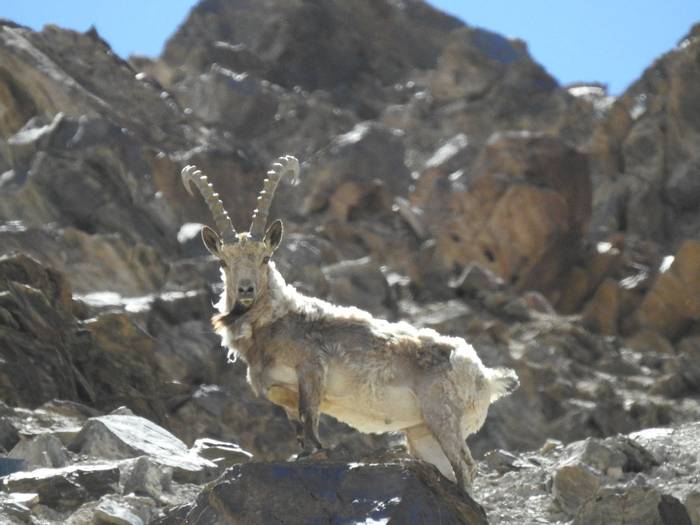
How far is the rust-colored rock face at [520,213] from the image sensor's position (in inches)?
2053

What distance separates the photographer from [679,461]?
16141 mm

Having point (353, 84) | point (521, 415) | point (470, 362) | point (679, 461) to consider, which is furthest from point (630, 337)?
point (353, 84)

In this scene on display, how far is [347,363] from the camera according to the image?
12281mm

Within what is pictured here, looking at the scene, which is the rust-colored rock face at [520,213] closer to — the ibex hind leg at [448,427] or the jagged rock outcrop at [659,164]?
the jagged rock outcrop at [659,164]

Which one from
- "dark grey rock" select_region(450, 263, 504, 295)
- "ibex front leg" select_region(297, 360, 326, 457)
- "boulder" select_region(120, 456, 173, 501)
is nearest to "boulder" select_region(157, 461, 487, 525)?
"ibex front leg" select_region(297, 360, 326, 457)

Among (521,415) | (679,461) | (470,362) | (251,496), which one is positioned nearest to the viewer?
(251,496)

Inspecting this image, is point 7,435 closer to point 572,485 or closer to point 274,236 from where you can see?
point 274,236

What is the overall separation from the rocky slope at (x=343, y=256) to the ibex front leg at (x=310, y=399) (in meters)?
0.28

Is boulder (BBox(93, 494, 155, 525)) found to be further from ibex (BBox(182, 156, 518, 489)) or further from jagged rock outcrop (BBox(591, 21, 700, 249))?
jagged rock outcrop (BBox(591, 21, 700, 249))

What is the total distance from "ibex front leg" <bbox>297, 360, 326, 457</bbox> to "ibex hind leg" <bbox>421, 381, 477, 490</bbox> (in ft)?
3.38

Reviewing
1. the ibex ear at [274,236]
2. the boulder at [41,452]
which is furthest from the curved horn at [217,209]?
the boulder at [41,452]

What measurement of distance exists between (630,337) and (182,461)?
33202 millimetres

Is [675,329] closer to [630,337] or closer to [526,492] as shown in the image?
[630,337]

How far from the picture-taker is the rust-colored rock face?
171 ft
